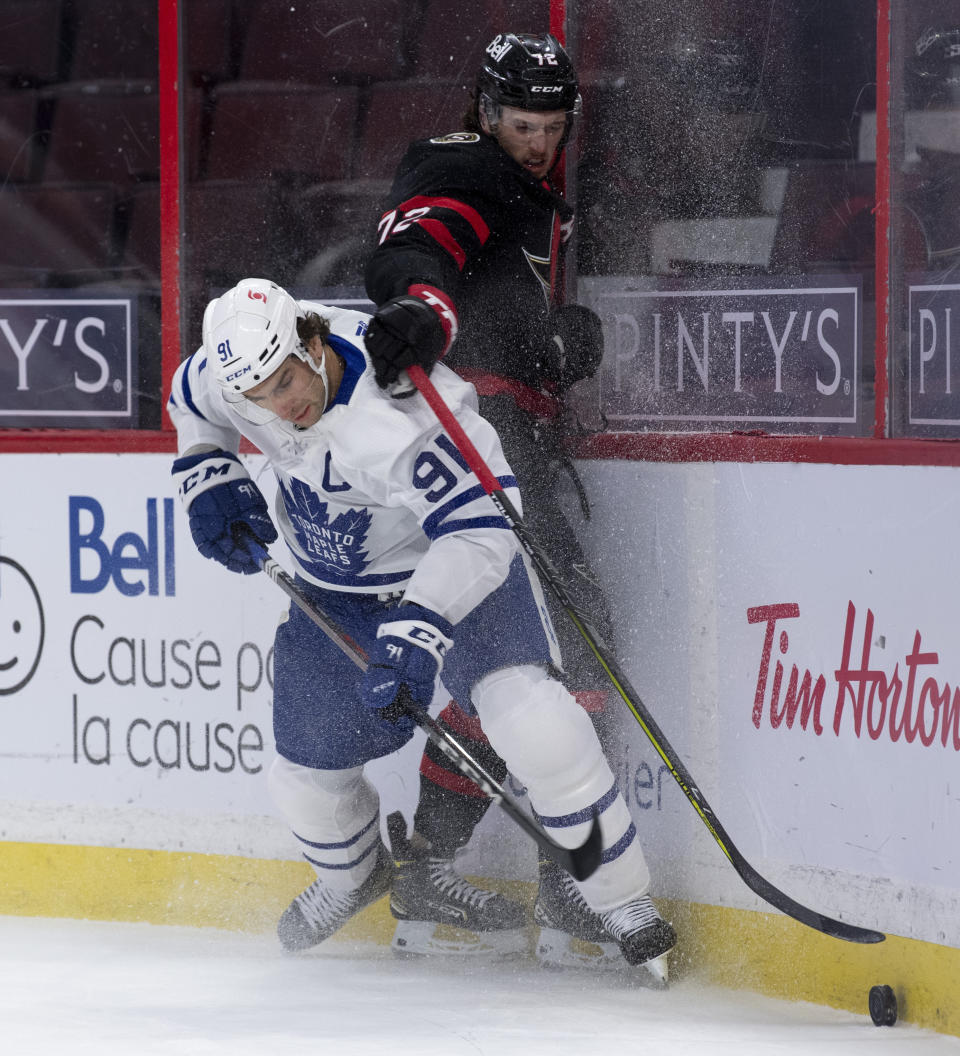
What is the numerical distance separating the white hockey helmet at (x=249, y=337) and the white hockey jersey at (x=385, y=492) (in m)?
0.14

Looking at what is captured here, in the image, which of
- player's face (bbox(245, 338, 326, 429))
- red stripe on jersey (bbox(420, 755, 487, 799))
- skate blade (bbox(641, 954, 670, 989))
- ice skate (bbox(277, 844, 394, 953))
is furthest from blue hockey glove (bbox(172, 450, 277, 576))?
skate blade (bbox(641, 954, 670, 989))

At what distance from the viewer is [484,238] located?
3.04 metres

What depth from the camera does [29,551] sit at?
3.56m

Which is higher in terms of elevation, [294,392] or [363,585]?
[294,392]

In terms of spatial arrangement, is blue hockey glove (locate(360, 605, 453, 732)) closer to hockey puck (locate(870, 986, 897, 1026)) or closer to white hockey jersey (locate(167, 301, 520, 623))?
white hockey jersey (locate(167, 301, 520, 623))

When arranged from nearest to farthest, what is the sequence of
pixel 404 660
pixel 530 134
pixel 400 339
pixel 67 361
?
pixel 404 660 < pixel 400 339 < pixel 530 134 < pixel 67 361

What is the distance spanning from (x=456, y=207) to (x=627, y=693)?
93 centimetres

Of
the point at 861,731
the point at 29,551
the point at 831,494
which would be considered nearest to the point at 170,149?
Result: the point at 29,551

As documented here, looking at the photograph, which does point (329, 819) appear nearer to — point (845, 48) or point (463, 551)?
point (463, 551)

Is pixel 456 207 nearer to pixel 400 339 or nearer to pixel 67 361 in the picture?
pixel 400 339

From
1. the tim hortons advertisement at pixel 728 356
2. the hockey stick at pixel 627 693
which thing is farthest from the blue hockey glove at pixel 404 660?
the tim hortons advertisement at pixel 728 356

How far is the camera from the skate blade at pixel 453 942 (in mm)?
3139

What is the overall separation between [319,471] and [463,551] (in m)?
0.30

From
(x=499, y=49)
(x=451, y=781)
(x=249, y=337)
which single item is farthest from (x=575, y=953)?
(x=499, y=49)
